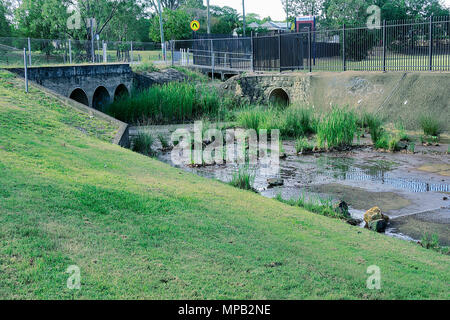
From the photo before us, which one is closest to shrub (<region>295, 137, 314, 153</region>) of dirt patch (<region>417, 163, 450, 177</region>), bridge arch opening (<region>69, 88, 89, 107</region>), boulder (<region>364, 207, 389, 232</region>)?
dirt patch (<region>417, 163, 450, 177</region>)

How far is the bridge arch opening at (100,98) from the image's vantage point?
85.5 ft

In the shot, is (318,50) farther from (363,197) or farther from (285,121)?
(363,197)

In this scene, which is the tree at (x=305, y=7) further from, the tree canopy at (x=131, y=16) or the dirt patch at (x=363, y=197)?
the dirt patch at (x=363, y=197)

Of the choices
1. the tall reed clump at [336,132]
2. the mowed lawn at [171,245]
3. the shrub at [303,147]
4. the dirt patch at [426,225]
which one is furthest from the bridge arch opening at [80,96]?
the dirt patch at [426,225]

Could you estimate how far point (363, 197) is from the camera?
1009cm

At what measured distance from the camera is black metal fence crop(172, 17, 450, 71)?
19531 mm

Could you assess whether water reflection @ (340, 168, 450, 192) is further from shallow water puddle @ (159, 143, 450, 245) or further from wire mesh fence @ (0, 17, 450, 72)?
wire mesh fence @ (0, 17, 450, 72)

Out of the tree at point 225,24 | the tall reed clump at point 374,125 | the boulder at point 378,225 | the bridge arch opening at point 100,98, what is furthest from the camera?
the tree at point 225,24

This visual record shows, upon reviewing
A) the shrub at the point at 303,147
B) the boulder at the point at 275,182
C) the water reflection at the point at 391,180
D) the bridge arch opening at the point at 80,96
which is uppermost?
the bridge arch opening at the point at 80,96

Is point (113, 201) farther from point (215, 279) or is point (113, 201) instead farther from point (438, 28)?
point (438, 28)

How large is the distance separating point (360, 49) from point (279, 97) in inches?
176

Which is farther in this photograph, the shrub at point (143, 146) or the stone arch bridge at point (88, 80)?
the stone arch bridge at point (88, 80)

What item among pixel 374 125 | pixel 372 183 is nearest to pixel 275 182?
pixel 372 183

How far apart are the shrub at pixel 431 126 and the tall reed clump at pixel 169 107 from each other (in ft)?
27.4
